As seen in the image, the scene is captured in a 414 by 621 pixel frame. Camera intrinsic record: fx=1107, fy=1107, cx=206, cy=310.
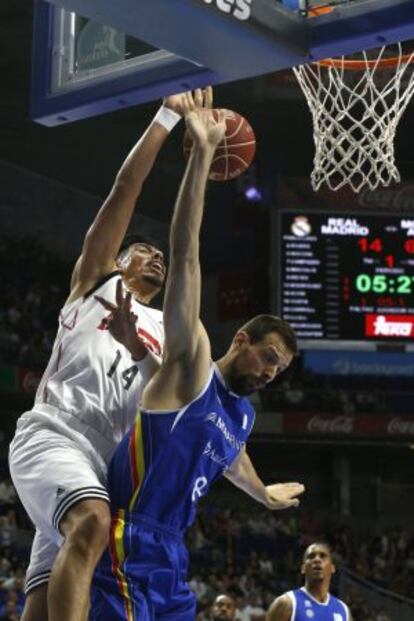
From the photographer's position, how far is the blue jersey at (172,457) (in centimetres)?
367

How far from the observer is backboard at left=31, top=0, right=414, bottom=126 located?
3.41 meters

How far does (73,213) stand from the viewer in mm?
21641

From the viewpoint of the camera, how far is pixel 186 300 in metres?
3.57

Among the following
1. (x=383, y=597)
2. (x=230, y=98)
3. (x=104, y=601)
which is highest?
(x=230, y=98)

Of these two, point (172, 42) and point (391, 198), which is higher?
point (391, 198)

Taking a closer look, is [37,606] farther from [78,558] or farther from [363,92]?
[363,92]

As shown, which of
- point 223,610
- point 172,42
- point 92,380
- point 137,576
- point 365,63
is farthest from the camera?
point 223,610

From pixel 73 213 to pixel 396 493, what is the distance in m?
8.32

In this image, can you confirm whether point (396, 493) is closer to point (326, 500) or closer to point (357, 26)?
point (326, 500)

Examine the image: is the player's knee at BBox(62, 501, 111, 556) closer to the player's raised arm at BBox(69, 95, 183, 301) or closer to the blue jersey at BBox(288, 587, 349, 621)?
the player's raised arm at BBox(69, 95, 183, 301)

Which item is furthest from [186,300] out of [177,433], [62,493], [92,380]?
[62,493]

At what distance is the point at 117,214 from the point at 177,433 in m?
0.96

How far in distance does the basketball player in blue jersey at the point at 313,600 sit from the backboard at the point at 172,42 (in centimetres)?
384

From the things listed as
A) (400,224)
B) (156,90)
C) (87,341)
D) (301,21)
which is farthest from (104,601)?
(400,224)
